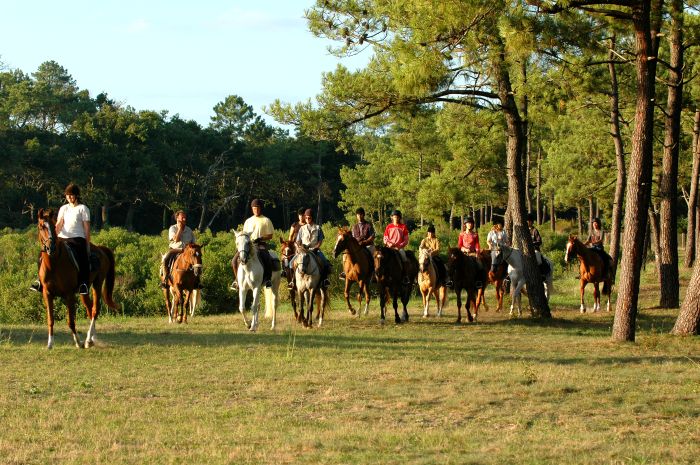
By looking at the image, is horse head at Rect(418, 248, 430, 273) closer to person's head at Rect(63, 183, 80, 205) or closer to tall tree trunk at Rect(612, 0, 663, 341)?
tall tree trunk at Rect(612, 0, 663, 341)

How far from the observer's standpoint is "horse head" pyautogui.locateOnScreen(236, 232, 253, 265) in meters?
19.0

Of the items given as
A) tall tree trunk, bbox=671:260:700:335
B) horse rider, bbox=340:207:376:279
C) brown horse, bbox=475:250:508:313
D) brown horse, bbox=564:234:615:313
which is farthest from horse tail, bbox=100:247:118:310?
brown horse, bbox=564:234:615:313

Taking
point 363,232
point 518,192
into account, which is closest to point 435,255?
point 363,232

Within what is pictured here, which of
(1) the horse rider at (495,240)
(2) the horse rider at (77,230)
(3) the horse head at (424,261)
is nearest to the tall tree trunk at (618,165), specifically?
(1) the horse rider at (495,240)

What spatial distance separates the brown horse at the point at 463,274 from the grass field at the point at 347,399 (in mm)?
3527

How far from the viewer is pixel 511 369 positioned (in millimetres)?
13719

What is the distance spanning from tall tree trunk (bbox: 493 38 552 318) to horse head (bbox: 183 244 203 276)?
6791mm

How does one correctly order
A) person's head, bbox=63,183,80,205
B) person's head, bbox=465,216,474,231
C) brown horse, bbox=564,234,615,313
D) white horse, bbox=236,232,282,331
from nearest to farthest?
person's head, bbox=63,183,80,205 < white horse, bbox=236,232,282,331 < person's head, bbox=465,216,474,231 < brown horse, bbox=564,234,615,313

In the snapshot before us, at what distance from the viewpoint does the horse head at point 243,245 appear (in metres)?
19.0

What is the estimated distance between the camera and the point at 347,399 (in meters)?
11.4

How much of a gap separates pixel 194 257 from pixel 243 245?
7.49ft

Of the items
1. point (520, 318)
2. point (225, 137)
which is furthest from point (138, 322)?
point (225, 137)

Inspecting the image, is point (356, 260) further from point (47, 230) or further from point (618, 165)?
point (618, 165)

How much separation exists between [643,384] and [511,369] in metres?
1.86
